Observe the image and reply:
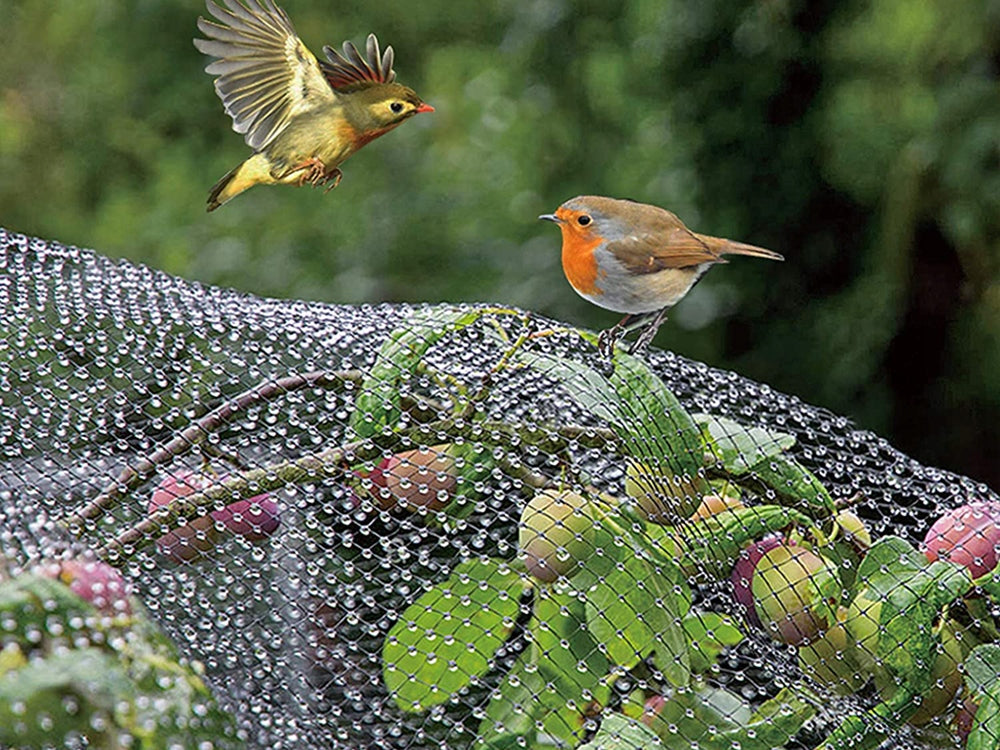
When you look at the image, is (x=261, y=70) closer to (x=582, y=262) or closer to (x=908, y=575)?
(x=582, y=262)

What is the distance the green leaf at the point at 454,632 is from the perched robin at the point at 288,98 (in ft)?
0.51

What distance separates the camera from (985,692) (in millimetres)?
401

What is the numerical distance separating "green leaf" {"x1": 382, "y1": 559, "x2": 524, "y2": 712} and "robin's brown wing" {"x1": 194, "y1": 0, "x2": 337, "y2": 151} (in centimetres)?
18

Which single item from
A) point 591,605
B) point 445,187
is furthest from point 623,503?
point 445,187

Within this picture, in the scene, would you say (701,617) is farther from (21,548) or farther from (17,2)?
(17,2)

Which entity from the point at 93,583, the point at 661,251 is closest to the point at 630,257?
the point at 661,251

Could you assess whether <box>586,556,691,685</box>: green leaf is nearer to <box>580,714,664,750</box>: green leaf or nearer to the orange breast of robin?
<box>580,714,664,750</box>: green leaf

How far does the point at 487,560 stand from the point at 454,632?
0.03 meters

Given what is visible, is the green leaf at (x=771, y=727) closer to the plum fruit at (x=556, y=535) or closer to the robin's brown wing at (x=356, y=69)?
the plum fruit at (x=556, y=535)

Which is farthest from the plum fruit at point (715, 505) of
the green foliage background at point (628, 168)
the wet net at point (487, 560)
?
the green foliage background at point (628, 168)

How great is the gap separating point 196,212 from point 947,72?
3.60 ft

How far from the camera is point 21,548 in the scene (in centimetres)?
39

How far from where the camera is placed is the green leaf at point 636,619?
1.30 feet

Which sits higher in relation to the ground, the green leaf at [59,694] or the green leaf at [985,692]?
the green leaf at [985,692]
